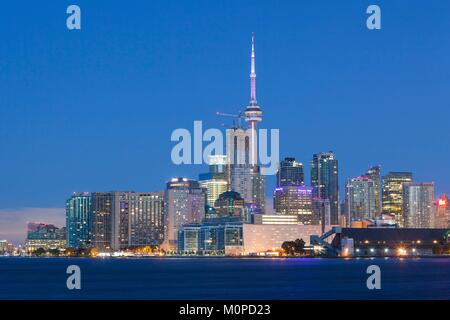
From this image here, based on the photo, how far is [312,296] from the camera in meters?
84.2
